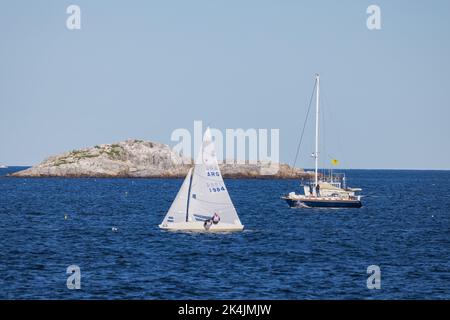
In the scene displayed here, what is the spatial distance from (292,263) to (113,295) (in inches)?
698

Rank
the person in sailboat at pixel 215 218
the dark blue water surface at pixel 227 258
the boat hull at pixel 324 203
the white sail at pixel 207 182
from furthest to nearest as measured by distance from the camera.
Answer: the boat hull at pixel 324 203 → the person in sailboat at pixel 215 218 → the white sail at pixel 207 182 → the dark blue water surface at pixel 227 258

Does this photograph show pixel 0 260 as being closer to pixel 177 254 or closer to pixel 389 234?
pixel 177 254

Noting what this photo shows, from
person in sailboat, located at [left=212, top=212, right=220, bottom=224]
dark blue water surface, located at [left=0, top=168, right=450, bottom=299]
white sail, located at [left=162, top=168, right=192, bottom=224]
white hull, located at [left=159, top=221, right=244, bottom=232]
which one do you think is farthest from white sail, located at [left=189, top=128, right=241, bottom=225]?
dark blue water surface, located at [left=0, top=168, right=450, bottom=299]

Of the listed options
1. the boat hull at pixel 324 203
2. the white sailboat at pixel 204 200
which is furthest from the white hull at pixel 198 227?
the boat hull at pixel 324 203

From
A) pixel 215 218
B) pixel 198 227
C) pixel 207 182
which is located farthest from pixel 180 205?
pixel 207 182

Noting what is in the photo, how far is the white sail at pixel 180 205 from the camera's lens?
2884 inches

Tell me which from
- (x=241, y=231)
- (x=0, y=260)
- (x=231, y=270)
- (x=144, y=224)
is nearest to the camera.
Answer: (x=231, y=270)

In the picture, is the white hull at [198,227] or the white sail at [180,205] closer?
the white sail at [180,205]

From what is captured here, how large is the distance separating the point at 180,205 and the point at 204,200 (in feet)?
8.71

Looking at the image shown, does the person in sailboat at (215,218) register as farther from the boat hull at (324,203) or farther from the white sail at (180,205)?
the boat hull at (324,203)

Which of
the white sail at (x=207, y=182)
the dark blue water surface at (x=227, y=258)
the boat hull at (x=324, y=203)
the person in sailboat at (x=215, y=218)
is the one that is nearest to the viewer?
the dark blue water surface at (x=227, y=258)
